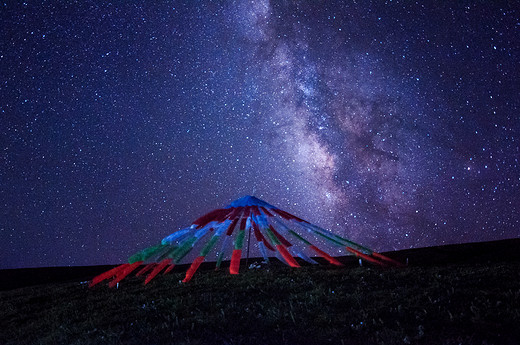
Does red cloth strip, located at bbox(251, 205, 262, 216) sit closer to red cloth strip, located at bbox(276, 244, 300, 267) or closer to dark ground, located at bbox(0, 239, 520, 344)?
red cloth strip, located at bbox(276, 244, 300, 267)

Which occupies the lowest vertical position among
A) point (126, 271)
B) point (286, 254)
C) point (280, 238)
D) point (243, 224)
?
point (126, 271)

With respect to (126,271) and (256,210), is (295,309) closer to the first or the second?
(256,210)

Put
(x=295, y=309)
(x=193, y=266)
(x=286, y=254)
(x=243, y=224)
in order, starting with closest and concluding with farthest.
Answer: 1. (x=295, y=309)
2. (x=193, y=266)
3. (x=286, y=254)
4. (x=243, y=224)

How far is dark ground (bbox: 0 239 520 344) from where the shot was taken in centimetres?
690

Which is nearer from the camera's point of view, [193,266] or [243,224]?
[193,266]

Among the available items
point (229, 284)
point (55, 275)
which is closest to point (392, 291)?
point (229, 284)

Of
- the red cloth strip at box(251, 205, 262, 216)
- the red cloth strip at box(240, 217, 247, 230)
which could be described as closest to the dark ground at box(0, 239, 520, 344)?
the red cloth strip at box(240, 217, 247, 230)

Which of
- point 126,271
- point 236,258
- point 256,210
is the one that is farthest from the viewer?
point 256,210

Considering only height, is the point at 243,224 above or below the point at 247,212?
below

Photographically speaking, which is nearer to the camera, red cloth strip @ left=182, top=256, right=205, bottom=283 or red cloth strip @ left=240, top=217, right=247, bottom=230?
red cloth strip @ left=182, top=256, right=205, bottom=283

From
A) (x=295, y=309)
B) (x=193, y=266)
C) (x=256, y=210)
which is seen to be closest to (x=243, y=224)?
(x=256, y=210)

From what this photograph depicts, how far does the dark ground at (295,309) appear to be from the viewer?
690 centimetres

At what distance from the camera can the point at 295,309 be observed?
8.57 m

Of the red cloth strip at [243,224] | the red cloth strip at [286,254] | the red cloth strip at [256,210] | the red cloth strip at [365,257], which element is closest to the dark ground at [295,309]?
the red cloth strip at [286,254]
